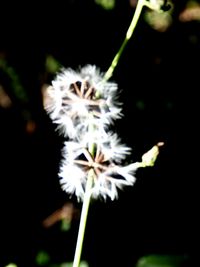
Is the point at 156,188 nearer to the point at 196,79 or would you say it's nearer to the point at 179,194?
the point at 179,194

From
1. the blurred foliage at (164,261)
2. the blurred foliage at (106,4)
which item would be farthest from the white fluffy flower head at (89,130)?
the blurred foliage at (106,4)

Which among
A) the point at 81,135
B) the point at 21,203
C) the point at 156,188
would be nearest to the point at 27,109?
the point at 21,203

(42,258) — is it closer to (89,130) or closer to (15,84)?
(15,84)

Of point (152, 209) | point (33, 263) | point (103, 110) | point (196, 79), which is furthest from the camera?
point (196, 79)

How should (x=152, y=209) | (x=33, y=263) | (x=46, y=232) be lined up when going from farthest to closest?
(x=152, y=209) → (x=46, y=232) → (x=33, y=263)

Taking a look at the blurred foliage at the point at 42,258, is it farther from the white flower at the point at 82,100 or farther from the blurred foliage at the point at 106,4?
the blurred foliage at the point at 106,4

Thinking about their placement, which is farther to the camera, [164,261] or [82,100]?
[164,261]

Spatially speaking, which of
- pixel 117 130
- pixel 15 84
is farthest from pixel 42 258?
pixel 15 84
